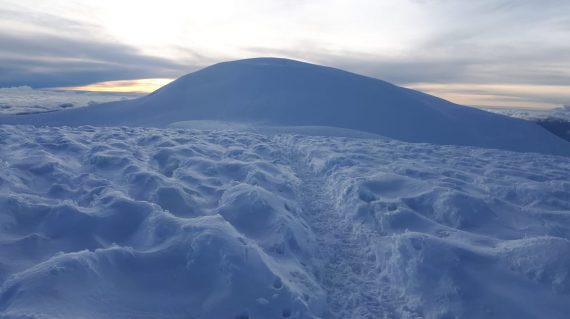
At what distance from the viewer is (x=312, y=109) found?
28.3m

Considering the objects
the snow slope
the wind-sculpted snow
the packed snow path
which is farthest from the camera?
the snow slope

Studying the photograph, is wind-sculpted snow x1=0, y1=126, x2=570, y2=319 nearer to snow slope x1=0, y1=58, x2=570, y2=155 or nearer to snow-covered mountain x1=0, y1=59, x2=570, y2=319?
snow-covered mountain x1=0, y1=59, x2=570, y2=319

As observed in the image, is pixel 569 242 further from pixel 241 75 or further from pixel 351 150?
pixel 241 75

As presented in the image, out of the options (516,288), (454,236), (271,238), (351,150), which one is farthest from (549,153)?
(271,238)

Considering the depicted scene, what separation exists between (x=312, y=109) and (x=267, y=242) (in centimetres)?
2193

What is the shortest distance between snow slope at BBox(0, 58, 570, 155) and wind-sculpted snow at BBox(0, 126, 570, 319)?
41.1 ft

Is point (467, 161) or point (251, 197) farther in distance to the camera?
point (467, 161)

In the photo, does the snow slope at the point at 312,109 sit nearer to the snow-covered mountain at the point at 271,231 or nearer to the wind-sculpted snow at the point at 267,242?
the snow-covered mountain at the point at 271,231

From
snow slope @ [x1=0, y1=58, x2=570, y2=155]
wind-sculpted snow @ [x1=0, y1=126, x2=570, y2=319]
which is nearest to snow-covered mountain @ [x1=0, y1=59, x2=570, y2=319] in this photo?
wind-sculpted snow @ [x1=0, y1=126, x2=570, y2=319]

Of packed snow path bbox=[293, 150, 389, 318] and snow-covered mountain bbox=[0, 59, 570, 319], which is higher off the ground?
snow-covered mountain bbox=[0, 59, 570, 319]

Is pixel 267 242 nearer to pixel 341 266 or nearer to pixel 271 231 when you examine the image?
pixel 271 231

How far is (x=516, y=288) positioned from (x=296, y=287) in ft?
11.1

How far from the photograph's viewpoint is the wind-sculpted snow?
5297 mm

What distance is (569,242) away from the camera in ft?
21.3
